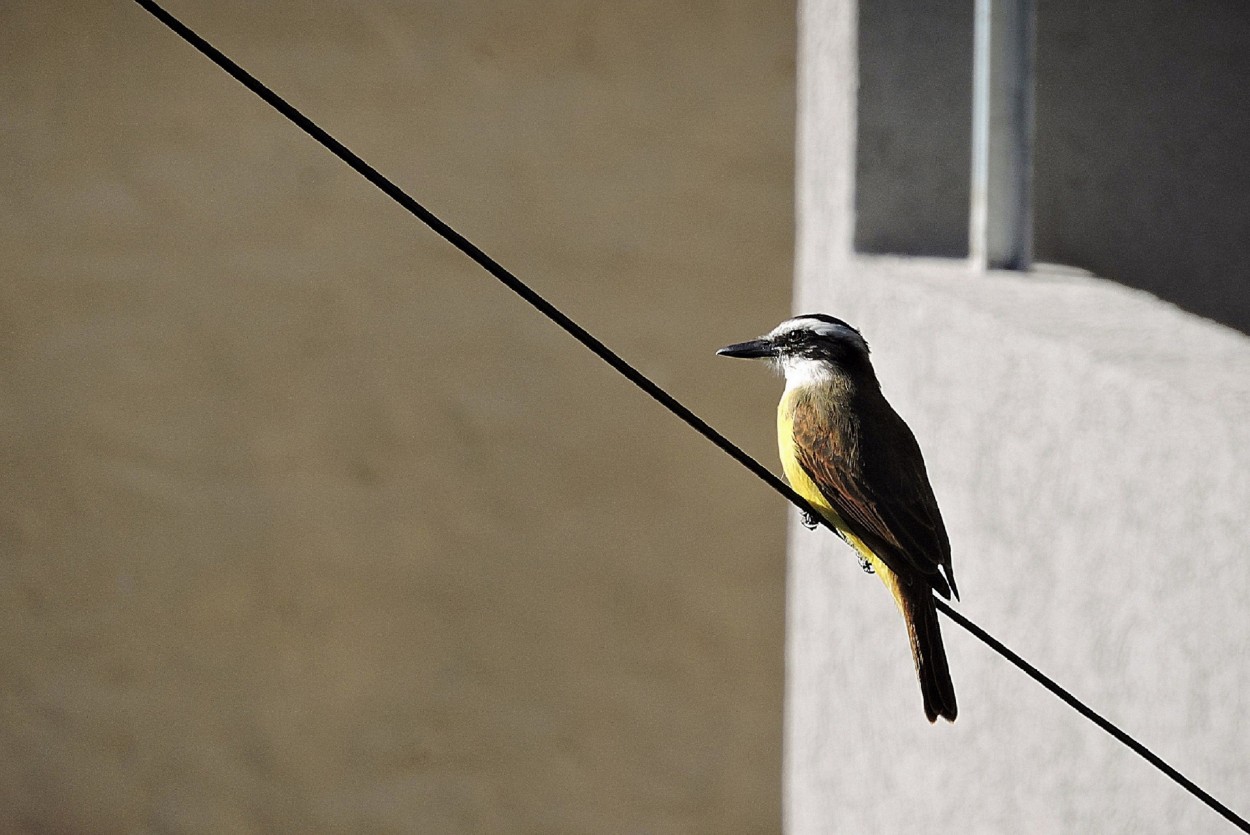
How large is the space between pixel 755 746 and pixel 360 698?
3.06 feet

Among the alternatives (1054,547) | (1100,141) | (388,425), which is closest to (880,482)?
(1054,547)

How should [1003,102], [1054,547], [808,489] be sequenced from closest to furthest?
[808,489] < [1003,102] < [1054,547]

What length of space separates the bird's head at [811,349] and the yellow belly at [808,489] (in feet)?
0.05

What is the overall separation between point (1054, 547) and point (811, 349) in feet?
2.89

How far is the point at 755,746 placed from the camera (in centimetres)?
344

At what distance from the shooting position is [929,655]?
0.56 m

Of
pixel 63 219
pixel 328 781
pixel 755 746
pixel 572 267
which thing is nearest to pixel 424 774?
pixel 328 781

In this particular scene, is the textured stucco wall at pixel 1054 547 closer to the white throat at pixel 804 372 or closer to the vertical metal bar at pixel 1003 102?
the vertical metal bar at pixel 1003 102

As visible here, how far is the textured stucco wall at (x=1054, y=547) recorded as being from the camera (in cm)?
108

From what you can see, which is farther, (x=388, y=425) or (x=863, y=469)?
(x=388, y=425)

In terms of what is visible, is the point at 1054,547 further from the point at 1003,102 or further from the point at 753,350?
the point at 753,350

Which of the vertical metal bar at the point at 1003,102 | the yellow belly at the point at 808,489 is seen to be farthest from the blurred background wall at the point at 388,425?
the yellow belly at the point at 808,489

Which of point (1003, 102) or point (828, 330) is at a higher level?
point (1003, 102)

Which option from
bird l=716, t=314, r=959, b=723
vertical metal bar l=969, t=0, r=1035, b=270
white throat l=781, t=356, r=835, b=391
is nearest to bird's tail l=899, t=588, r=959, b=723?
bird l=716, t=314, r=959, b=723
